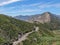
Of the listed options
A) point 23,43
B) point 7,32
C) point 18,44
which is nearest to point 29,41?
point 23,43

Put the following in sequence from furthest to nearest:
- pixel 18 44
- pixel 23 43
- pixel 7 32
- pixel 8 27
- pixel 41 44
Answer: pixel 8 27, pixel 7 32, pixel 41 44, pixel 23 43, pixel 18 44

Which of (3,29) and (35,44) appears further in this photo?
(3,29)

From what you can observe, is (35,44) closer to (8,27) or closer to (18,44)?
(18,44)

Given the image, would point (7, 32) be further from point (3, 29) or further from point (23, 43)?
point (23, 43)

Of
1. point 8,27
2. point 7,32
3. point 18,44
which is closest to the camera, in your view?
point 18,44

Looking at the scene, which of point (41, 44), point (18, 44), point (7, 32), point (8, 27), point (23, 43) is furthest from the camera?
point (8, 27)

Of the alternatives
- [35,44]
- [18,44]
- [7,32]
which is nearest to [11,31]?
[7,32]

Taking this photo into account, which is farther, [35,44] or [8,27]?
[8,27]

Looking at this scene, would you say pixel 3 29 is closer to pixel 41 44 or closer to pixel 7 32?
pixel 7 32
